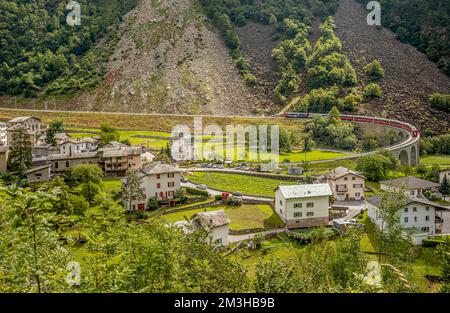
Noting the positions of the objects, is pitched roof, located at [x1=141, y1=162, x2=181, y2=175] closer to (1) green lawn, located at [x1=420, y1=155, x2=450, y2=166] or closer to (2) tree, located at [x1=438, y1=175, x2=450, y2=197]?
(2) tree, located at [x1=438, y1=175, x2=450, y2=197]

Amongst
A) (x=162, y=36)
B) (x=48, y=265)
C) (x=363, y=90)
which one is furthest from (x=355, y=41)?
(x=48, y=265)

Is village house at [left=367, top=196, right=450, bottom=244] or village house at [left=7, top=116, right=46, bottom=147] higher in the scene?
village house at [left=7, top=116, right=46, bottom=147]

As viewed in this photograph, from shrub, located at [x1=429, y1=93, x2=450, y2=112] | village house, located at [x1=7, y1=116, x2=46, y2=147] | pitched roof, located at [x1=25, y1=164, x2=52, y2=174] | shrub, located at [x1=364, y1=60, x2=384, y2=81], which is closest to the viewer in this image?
pitched roof, located at [x1=25, y1=164, x2=52, y2=174]

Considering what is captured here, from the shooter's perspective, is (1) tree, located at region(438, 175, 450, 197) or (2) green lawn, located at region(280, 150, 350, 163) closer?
(1) tree, located at region(438, 175, 450, 197)

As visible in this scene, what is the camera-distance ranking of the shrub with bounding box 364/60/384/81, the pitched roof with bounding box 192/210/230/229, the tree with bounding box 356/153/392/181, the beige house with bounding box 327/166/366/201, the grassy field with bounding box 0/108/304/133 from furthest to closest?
the shrub with bounding box 364/60/384/81
the grassy field with bounding box 0/108/304/133
the tree with bounding box 356/153/392/181
the beige house with bounding box 327/166/366/201
the pitched roof with bounding box 192/210/230/229

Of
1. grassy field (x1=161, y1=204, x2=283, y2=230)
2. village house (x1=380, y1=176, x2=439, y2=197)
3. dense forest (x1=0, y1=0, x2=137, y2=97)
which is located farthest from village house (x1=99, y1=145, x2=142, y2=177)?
dense forest (x1=0, y1=0, x2=137, y2=97)

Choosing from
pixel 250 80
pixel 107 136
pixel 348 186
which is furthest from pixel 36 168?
pixel 250 80

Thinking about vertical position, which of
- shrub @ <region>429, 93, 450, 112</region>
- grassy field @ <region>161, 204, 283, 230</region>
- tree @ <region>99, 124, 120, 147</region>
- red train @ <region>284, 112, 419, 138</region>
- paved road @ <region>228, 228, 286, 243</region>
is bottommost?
paved road @ <region>228, 228, 286, 243</region>
